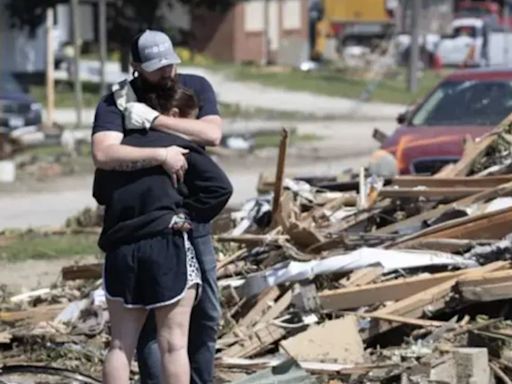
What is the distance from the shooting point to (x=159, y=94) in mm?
6477

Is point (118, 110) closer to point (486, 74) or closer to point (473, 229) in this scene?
point (473, 229)

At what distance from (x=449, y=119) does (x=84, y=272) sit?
635 cm

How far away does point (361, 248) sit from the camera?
8734 millimetres

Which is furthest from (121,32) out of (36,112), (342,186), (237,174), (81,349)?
(81,349)

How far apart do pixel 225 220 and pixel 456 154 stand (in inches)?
A: 152

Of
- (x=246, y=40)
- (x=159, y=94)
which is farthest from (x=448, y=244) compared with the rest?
(x=246, y=40)

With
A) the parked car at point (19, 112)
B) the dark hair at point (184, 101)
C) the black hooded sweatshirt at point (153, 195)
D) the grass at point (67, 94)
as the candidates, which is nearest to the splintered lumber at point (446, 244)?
the black hooded sweatshirt at point (153, 195)

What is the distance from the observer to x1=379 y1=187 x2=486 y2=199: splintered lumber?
962cm

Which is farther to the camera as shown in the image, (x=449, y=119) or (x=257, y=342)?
(x=449, y=119)

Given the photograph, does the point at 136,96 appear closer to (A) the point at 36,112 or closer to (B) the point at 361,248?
(B) the point at 361,248

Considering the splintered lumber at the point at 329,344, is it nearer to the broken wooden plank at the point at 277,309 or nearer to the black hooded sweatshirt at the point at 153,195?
the broken wooden plank at the point at 277,309

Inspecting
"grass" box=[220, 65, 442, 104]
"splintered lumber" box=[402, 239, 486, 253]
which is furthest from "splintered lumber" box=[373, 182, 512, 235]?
"grass" box=[220, 65, 442, 104]

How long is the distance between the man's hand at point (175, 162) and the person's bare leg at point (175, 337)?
0.47 m

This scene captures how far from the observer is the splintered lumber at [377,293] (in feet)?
26.6
